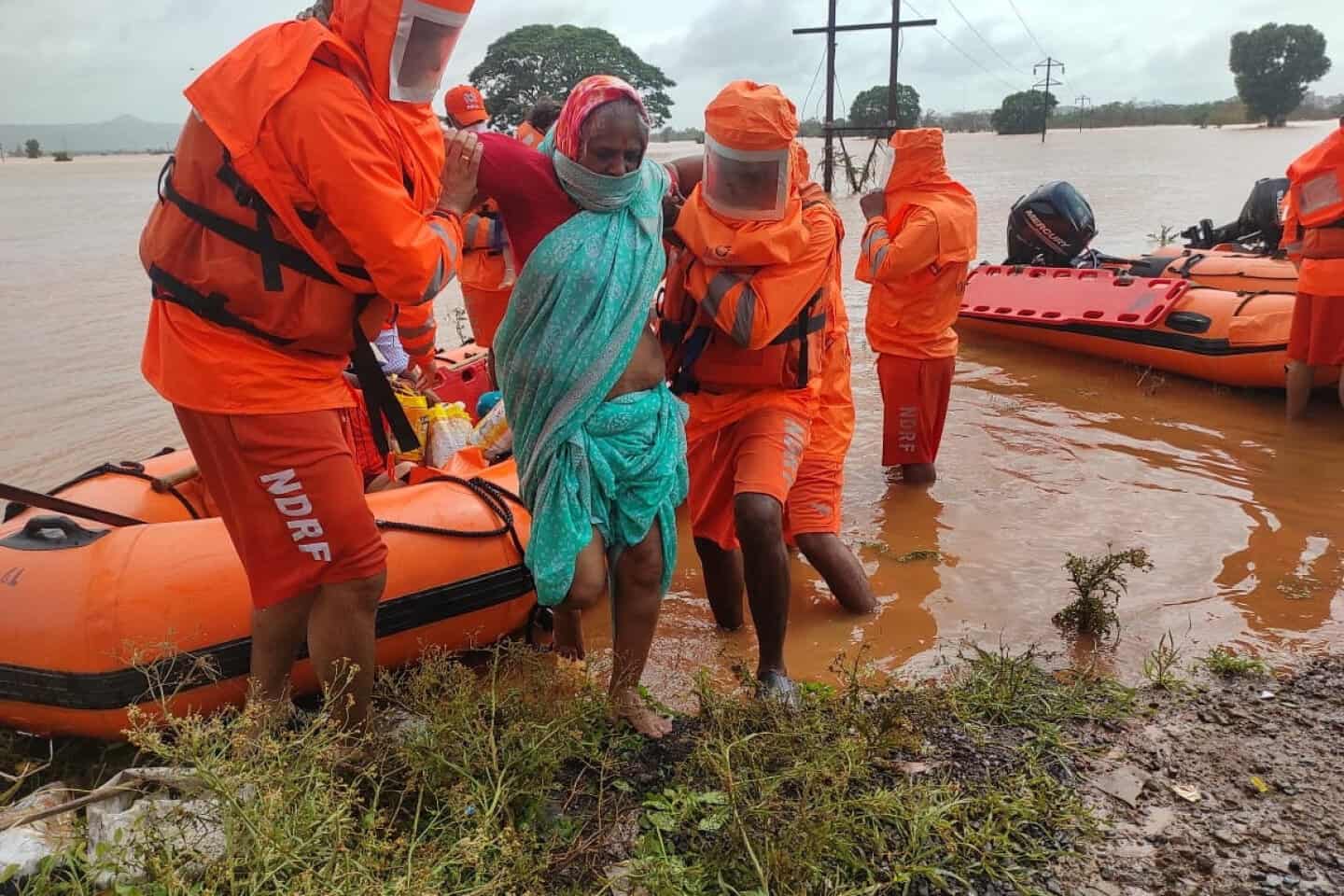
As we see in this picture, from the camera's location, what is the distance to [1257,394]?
6.68 m

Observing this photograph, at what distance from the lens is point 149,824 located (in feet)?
6.07

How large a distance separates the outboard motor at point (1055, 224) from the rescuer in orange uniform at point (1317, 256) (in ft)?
7.35

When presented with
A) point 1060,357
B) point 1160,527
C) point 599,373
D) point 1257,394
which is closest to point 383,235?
point 599,373

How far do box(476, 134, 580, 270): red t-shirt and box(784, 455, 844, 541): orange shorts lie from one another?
158cm

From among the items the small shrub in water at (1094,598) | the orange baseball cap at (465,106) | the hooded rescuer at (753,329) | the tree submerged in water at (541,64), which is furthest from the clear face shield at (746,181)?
the tree submerged in water at (541,64)

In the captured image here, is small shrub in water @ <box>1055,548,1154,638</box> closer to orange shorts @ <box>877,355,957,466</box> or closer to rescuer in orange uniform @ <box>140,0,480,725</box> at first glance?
orange shorts @ <box>877,355,957,466</box>

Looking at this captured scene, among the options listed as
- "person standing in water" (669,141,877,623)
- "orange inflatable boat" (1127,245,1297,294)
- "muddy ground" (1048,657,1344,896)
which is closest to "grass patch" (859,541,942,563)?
"person standing in water" (669,141,877,623)

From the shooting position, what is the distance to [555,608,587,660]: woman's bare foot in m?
2.97

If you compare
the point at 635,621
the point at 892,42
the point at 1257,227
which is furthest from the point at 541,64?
the point at 635,621

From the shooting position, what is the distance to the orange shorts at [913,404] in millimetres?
5094

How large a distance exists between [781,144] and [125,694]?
2508mm

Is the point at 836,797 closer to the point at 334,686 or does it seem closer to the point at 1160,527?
the point at 334,686

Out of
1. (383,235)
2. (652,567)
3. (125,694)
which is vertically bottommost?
(125,694)

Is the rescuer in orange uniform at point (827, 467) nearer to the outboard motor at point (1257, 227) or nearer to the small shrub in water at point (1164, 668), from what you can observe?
the small shrub in water at point (1164, 668)
